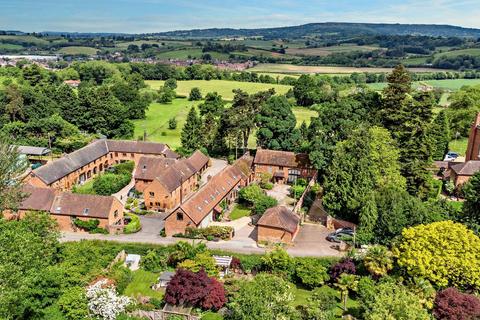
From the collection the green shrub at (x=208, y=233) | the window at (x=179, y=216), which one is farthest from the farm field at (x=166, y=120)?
the green shrub at (x=208, y=233)

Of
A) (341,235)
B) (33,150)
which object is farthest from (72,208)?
(341,235)

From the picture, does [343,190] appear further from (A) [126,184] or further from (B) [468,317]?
(A) [126,184]

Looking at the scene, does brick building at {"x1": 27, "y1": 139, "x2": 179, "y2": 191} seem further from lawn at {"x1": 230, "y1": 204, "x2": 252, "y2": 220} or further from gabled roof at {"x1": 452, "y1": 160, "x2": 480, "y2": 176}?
gabled roof at {"x1": 452, "y1": 160, "x2": 480, "y2": 176}

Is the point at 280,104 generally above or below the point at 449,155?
above

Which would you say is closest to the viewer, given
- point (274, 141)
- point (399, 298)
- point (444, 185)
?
point (399, 298)

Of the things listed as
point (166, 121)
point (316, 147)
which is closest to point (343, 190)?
point (316, 147)

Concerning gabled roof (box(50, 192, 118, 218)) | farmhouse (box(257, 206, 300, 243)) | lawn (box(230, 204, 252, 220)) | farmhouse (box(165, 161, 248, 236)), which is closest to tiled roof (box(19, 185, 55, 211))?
gabled roof (box(50, 192, 118, 218))

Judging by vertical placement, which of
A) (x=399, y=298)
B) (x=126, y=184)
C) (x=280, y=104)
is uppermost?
(x=280, y=104)
